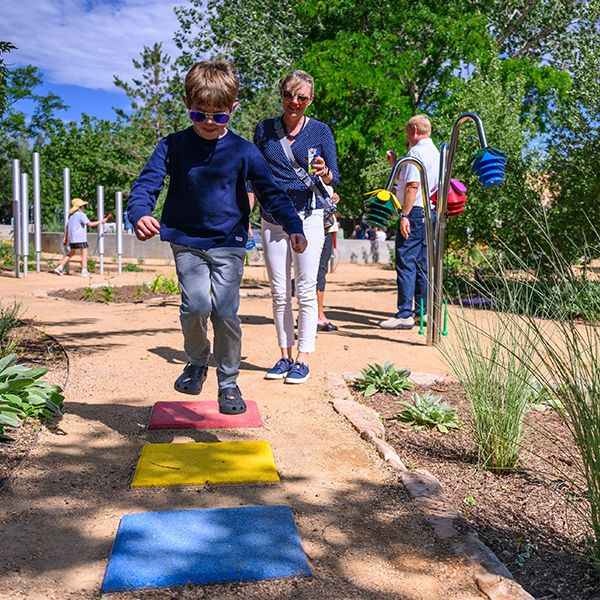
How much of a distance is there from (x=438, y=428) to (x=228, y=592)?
210 cm

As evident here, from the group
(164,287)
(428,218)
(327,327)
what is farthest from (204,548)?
(164,287)

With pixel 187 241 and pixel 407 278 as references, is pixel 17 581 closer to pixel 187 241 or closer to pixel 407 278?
pixel 187 241

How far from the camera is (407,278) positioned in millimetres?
7559

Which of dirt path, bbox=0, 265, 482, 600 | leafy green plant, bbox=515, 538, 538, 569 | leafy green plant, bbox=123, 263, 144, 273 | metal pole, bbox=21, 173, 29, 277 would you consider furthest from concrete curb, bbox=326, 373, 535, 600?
leafy green plant, bbox=123, 263, 144, 273

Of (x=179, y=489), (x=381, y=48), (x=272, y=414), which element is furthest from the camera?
(x=381, y=48)

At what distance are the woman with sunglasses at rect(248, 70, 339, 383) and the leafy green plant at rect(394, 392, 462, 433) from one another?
3.46 feet

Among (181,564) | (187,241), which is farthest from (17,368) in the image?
(181,564)

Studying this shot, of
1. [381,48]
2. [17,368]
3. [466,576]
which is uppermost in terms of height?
[381,48]

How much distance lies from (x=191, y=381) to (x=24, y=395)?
35.8 inches

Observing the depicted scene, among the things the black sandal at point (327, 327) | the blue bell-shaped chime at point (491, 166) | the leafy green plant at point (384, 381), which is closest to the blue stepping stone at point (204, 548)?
the leafy green plant at point (384, 381)

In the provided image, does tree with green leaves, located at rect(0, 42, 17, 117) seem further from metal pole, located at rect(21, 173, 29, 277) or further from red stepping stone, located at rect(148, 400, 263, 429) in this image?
metal pole, located at rect(21, 173, 29, 277)

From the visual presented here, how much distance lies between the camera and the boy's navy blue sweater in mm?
3590

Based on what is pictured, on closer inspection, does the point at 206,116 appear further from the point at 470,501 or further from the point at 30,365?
the point at 30,365

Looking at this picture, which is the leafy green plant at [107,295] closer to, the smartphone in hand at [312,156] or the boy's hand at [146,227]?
the smartphone in hand at [312,156]
